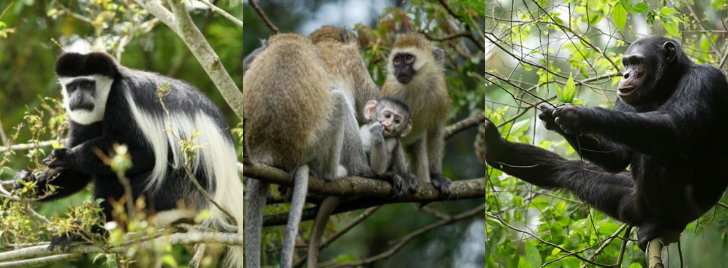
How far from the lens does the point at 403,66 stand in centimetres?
287

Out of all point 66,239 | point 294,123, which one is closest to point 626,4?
point 294,123

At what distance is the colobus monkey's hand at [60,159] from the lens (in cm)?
329

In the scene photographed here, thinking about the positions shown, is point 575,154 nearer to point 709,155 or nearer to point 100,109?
point 709,155

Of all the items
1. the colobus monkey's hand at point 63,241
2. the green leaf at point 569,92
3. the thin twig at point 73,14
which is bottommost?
the colobus monkey's hand at point 63,241

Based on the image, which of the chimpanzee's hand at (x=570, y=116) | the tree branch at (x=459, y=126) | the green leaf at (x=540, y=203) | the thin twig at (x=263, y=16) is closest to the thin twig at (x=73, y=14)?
the thin twig at (x=263, y=16)

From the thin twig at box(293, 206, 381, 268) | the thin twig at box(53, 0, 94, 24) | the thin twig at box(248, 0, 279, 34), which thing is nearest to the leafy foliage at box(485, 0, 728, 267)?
the thin twig at box(293, 206, 381, 268)

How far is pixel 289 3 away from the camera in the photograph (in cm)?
274

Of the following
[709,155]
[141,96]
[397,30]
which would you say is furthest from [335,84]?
[709,155]

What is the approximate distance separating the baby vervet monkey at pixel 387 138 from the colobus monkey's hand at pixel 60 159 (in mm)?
1499

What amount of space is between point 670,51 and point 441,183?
1.07 metres

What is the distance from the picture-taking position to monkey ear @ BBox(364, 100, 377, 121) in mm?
2791

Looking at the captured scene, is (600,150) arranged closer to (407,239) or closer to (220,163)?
(407,239)

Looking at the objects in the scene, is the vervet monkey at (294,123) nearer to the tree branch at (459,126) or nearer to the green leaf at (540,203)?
the tree branch at (459,126)

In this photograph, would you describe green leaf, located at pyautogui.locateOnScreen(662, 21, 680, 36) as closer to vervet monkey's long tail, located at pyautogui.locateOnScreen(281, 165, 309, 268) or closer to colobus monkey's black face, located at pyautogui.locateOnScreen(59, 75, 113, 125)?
vervet monkey's long tail, located at pyautogui.locateOnScreen(281, 165, 309, 268)
